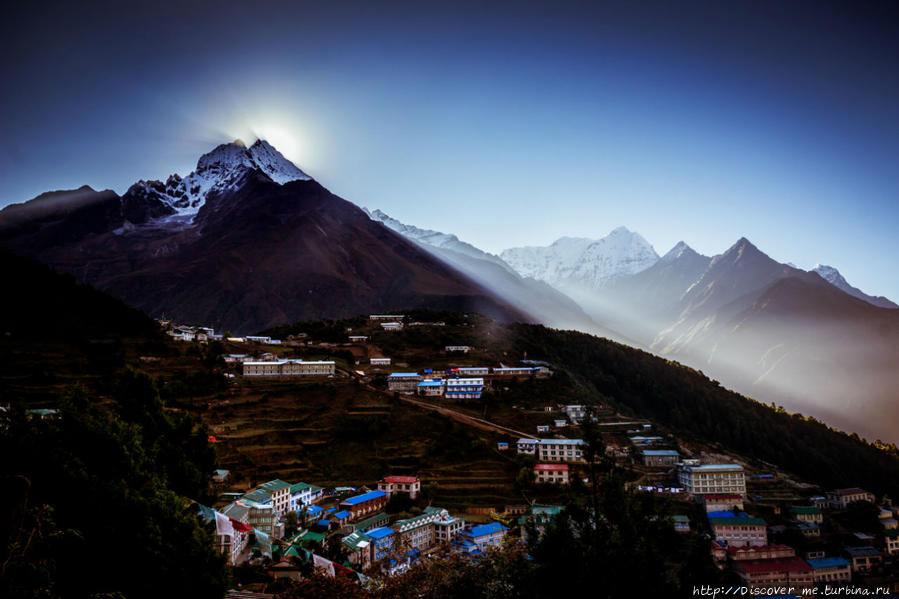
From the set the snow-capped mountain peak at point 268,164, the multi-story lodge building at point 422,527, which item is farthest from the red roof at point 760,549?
the snow-capped mountain peak at point 268,164

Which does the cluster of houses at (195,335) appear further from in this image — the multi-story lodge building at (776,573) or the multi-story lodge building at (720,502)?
the multi-story lodge building at (776,573)

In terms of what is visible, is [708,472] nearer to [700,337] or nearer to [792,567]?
[792,567]

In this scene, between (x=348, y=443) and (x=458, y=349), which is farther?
(x=458, y=349)

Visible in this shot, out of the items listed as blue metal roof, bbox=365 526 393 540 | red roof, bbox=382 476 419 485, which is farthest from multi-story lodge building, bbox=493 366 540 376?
blue metal roof, bbox=365 526 393 540

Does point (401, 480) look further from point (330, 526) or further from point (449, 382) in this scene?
point (449, 382)

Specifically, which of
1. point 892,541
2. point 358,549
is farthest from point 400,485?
point 892,541

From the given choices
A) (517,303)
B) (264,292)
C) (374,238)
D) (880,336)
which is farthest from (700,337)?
(264,292)
